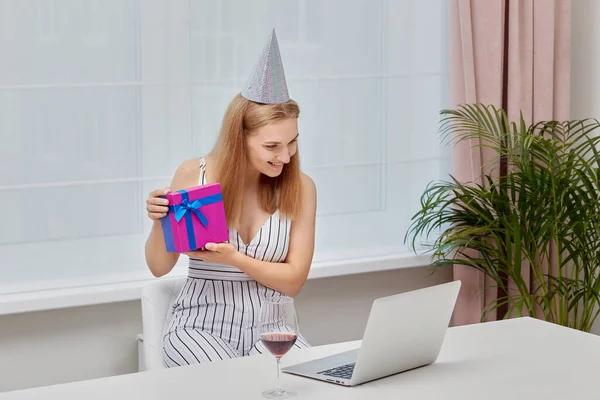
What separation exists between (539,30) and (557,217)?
78cm

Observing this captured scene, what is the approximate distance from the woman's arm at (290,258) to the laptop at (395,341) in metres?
0.63

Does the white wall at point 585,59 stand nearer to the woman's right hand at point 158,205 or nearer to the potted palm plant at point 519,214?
the potted palm plant at point 519,214

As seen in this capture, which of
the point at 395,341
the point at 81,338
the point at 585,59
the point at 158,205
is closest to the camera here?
the point at 395,341

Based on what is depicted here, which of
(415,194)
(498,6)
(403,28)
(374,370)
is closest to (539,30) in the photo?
(498,6)

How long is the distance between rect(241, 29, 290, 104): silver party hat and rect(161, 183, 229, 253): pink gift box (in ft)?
1.11

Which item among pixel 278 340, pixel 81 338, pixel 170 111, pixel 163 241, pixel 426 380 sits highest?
pixel 170 111

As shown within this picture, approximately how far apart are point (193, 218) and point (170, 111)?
0.89 metres

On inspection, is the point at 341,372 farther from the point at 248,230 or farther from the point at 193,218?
the point at 248,230

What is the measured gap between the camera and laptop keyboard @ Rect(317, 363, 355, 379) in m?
2.02

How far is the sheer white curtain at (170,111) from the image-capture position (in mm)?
3211

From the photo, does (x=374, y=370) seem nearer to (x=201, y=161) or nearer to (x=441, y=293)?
(x=441, y=293)

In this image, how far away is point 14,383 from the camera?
327 cm

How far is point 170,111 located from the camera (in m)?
3.42

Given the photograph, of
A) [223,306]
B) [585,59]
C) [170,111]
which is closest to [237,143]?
[223,306]
